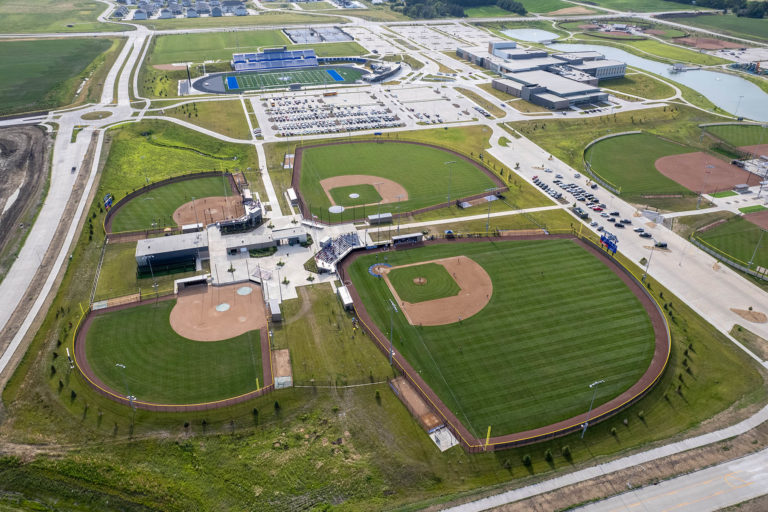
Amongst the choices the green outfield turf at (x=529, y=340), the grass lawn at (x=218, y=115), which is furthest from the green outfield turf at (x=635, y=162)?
the grass lawn at (x=218, y=115)

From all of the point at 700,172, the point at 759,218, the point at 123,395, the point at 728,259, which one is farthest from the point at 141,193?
the point at 700,172

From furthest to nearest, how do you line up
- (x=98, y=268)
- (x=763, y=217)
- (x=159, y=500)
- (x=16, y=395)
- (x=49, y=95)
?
(x=49, y=95)
(x=763, y=217)
(x=98, y=268)
(x=16, y=395)
(x=159, y=500)

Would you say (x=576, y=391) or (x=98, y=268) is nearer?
(x=576, y=391)

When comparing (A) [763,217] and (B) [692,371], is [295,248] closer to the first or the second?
(B) [692,371]

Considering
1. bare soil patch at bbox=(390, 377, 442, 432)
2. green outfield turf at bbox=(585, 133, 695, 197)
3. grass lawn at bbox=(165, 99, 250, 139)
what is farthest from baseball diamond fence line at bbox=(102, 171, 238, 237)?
green outfield turf at bbox=(585, 133, 695, 197)

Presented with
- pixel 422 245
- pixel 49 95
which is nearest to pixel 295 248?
pixel 422 245

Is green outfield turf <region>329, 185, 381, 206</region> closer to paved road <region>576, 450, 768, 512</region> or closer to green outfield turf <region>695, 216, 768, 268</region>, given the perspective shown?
green outfield turf <region>695, 216, 768, 268</region>

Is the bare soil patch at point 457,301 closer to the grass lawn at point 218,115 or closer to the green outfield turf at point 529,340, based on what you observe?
the green outfield turf at point 529,340
